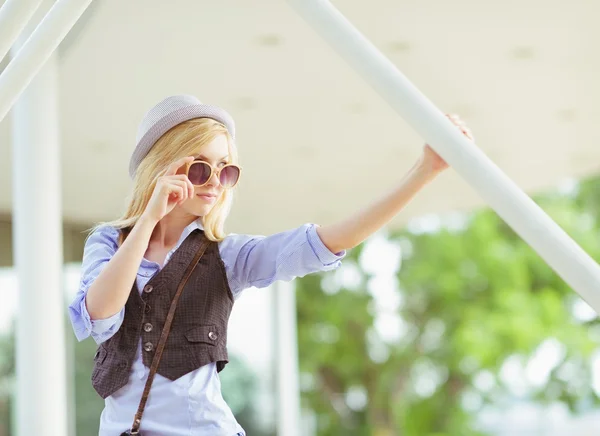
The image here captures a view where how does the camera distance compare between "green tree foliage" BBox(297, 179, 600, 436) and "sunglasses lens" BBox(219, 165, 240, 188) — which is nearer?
"sunglasses lens" BBox(219, 165, 240, 188)

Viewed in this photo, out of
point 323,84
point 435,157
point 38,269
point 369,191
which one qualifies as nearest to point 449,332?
point 369,191

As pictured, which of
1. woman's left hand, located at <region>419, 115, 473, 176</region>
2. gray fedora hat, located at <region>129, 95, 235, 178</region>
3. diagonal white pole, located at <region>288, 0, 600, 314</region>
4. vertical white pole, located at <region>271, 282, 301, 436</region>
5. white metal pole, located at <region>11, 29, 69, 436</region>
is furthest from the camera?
vertical white pole, located at <region>271, 282, 301, 436</region>

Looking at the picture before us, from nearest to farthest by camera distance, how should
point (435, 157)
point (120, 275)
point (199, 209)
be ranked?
point (435, 157) < point (120, 275) < point (199, 209)

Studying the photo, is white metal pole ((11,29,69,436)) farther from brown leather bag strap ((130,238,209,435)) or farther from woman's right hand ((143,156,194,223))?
woman's right hand ((143,156,194,223))

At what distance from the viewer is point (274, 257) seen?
1681 mm

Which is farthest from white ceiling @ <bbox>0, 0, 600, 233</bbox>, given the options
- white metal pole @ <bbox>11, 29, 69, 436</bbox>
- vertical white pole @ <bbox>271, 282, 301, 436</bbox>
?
vertical white pole @ <bbox>271, 282, 301, 436</bbox>

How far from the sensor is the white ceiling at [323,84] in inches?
181

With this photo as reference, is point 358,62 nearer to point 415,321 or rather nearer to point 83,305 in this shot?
point 83,305

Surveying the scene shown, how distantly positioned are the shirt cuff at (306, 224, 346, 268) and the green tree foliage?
12254 millimetres

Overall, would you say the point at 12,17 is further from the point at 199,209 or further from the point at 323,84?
the point at 323,84

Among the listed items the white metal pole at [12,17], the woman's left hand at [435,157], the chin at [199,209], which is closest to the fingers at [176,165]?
the chin at [199,209]

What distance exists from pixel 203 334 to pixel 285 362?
8451 millimetres

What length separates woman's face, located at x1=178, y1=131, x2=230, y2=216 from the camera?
1.68m

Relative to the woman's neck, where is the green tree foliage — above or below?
above
